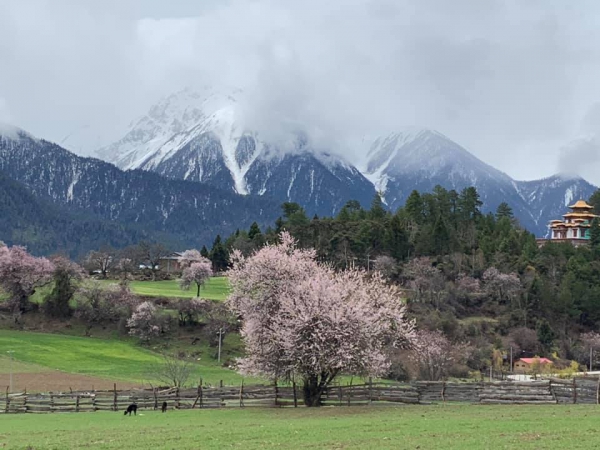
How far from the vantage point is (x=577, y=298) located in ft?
355

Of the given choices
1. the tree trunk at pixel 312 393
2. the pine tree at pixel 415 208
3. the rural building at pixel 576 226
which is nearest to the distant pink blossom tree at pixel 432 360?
the tree trunk at pixel 312 393

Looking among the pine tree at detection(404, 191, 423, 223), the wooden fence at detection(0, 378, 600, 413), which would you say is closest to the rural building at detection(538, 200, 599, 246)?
the pine tree at detection(404, 191, 423, 223)

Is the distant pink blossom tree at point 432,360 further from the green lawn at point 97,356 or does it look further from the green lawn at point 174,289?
the green lawn at point 174,289

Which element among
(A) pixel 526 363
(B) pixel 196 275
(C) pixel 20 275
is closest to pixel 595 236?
(A) pixel 526 363

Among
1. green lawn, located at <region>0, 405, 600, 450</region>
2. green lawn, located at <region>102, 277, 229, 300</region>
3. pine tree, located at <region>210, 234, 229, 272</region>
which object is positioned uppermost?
pine tree, located at <region>210, 234, 229, 272</region>

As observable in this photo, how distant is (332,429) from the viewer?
1131 inches

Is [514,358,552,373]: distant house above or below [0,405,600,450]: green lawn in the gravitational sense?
above

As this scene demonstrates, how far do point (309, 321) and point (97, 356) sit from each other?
49617 millimetres

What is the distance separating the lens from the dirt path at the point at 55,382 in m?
61.2

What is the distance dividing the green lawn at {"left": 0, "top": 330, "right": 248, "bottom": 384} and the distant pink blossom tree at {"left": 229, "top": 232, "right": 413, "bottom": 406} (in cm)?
2593

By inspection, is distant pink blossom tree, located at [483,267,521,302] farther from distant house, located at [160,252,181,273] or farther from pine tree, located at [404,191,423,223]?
distant house, located at [160,252,181,273]

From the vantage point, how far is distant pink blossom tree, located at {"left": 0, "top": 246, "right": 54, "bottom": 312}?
326 ft

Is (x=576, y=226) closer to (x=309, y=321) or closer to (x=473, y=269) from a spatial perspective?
(x=473, y=269)

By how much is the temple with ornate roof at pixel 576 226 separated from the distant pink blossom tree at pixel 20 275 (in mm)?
95333
